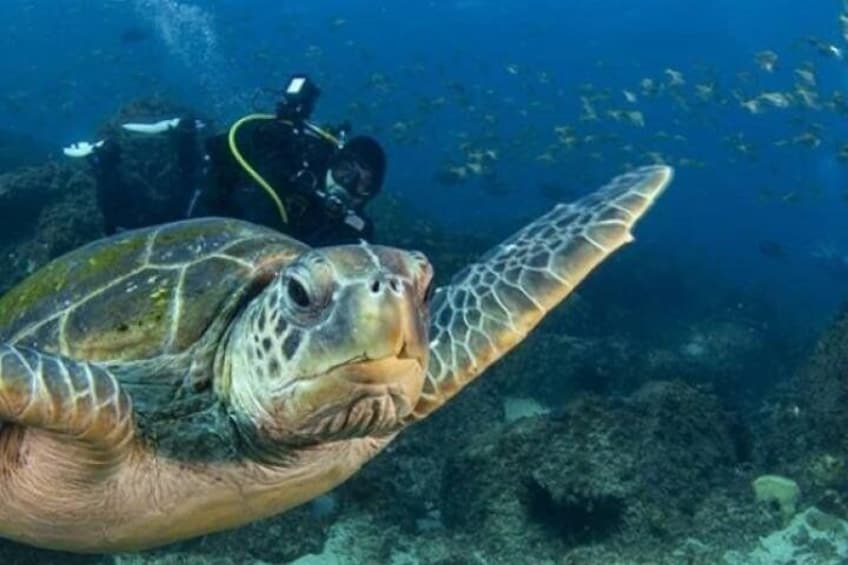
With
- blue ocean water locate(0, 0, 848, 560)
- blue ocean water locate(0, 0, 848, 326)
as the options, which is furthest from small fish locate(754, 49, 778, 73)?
blue ocean water locate(0, 0, 848, 326)

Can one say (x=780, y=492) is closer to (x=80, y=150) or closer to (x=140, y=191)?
(x=140, y=191)

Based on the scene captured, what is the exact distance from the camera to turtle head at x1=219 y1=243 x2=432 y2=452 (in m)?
1.87

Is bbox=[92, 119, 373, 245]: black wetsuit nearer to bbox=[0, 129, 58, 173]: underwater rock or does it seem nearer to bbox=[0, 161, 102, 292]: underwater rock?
bbox=[0, 161, 102, 292]: underwater rock

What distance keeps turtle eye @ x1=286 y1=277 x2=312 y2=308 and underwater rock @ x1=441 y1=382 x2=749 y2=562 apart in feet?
10.1

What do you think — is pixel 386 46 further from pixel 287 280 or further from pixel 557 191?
pixel 287 280

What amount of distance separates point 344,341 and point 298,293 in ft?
0.67

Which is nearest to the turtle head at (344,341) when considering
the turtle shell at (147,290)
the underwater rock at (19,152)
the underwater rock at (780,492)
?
the turtle shell at (147,290)

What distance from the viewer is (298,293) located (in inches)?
79.0

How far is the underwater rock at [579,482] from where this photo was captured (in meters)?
4.72

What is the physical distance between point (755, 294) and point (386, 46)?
56323 millimetres

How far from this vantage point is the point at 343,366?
1900mm

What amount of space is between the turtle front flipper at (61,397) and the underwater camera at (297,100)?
366 centimetres

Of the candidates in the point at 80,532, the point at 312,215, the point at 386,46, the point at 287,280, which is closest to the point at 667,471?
the point at 312,215

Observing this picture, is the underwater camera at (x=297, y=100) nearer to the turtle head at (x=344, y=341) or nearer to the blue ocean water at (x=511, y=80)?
the turtle head at (x=344, y=341)
